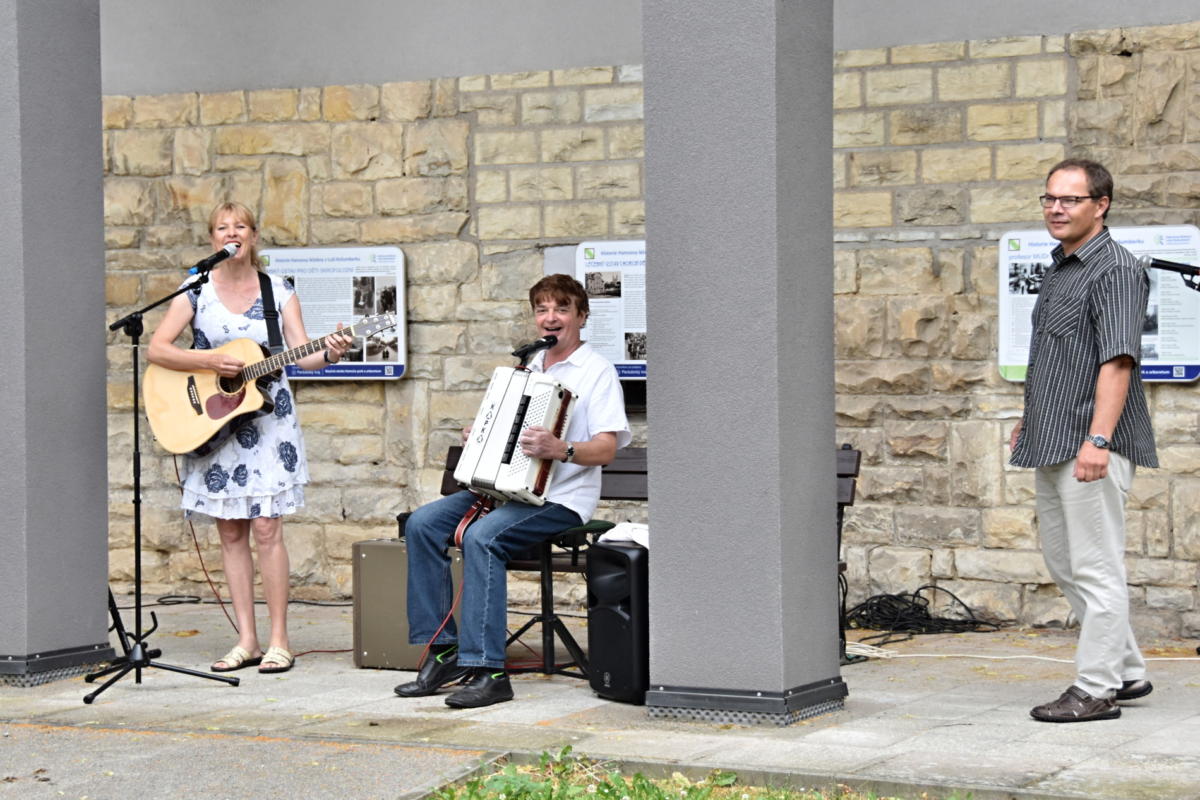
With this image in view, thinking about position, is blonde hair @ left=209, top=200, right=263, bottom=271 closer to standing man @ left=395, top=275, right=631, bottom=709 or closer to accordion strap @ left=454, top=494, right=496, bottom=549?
standing man @ left=395, top=275, right=631, bottom=709

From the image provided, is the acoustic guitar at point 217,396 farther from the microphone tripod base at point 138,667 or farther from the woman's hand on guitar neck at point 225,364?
the microphone tripod base at point 138,667

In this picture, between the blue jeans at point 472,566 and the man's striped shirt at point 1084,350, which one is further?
the blue jeans at point 472,566

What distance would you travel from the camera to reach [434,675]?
679 centimetres

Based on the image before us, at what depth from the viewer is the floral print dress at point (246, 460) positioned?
732 centimetres

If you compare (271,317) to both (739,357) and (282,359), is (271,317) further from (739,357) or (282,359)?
(739,357)

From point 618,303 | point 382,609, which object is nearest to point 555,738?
point 382,609

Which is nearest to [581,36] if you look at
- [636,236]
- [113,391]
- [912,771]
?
[636,236]

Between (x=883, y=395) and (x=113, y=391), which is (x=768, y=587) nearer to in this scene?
(x=883, y=395)

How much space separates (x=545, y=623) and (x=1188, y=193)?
12.0 feet

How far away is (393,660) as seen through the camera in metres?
7.40

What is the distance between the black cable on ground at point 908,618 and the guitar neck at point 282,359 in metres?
3.06

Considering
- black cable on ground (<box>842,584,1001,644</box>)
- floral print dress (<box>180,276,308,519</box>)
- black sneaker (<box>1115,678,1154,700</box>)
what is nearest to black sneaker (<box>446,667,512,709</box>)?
floral print dress (<box>180,276,308,519</box>)

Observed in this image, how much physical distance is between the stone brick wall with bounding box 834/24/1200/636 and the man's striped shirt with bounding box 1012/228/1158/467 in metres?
2.25

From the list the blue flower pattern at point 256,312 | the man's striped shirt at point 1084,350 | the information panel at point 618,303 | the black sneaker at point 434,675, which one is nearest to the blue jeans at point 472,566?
the black sneaker at point 434,675
